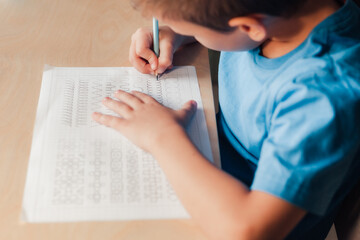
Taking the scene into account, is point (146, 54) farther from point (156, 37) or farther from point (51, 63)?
point (51, 63)

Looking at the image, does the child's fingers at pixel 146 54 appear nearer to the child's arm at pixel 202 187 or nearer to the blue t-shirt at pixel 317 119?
the child's arm at pixel 202 187

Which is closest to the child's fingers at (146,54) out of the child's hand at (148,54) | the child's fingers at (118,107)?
the child's hand at (148,54)

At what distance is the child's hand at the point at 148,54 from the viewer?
79cm

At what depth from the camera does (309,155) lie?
0.53 m

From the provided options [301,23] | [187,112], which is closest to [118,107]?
[187,112]

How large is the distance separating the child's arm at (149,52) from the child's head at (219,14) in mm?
149

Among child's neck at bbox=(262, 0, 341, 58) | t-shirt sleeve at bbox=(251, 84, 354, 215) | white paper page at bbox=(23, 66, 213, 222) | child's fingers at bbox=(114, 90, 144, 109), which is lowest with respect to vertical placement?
white paper page at bbox=(23, 66, 213, 222)

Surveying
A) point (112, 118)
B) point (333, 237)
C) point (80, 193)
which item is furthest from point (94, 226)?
point (333, 237)

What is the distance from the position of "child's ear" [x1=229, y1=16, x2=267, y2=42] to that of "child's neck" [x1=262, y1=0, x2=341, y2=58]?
0.03 m

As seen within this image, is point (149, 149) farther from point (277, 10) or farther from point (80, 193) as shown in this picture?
point (277, 10)

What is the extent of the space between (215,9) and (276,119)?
0.19 metres

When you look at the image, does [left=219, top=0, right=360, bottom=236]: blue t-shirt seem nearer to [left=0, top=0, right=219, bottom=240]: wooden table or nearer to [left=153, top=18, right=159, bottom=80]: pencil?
[left=0, top=0, right=219, bottom=240]: wooden table

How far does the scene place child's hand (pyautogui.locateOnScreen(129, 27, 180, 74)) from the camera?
79cm

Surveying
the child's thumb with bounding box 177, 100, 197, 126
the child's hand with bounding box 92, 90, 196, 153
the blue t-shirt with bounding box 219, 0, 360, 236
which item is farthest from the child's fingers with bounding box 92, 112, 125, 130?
the blue t-shirt with bounding box 219, 0, 360, 236
